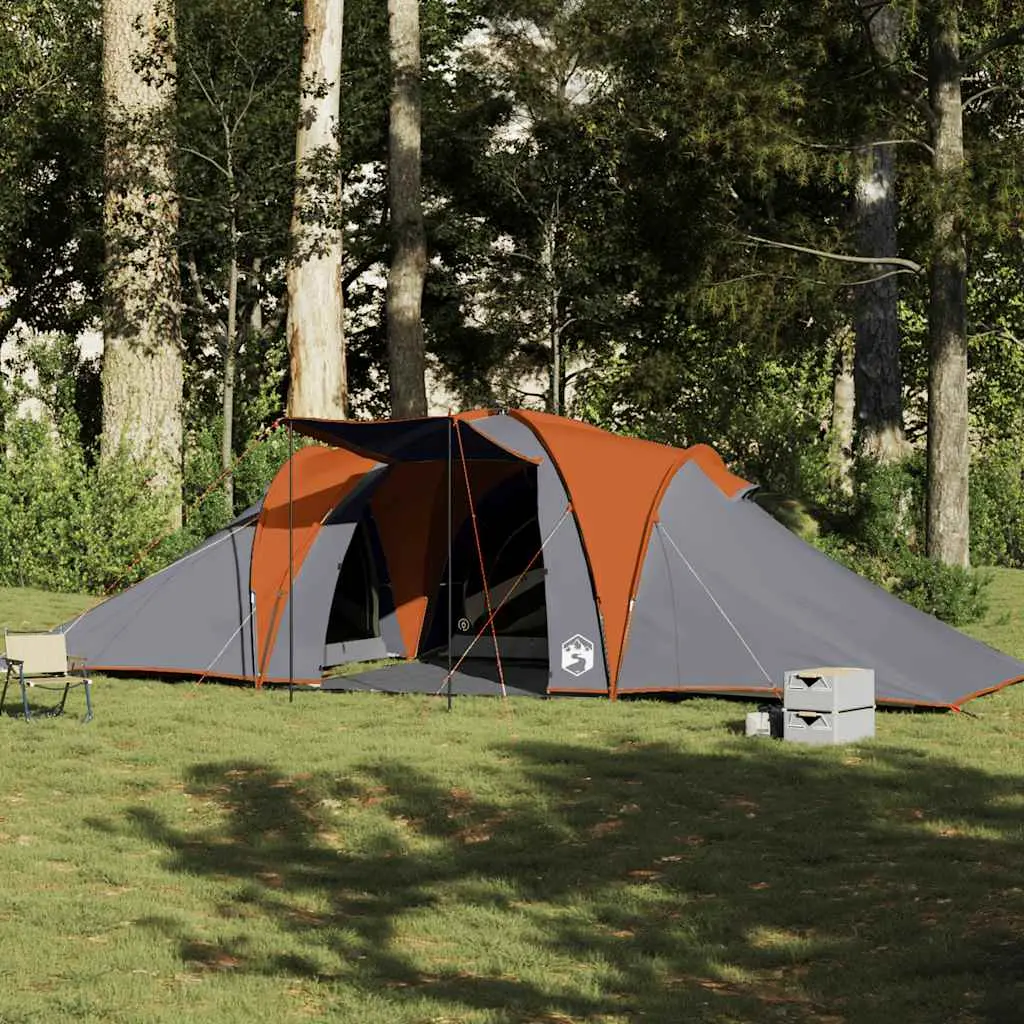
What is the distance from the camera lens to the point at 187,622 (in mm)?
13273

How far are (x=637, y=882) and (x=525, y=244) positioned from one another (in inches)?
979

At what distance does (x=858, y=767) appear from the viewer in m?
9.72

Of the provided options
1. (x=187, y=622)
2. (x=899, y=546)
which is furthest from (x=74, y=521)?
(x=899, y=546)

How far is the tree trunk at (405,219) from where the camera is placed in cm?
2506

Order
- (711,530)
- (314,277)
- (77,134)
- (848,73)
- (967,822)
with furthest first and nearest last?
1. (77,134)
2. (314,277)
3. (848,73)
4. (711,530)
5. (967,822)

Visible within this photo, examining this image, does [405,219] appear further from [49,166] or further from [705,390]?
[49,166]

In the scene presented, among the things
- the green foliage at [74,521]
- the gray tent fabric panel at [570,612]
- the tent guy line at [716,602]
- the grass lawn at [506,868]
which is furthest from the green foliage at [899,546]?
the green foliage at [74,521]

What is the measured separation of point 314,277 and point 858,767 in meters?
12.0

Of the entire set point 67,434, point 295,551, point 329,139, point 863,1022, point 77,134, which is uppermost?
point 77,134

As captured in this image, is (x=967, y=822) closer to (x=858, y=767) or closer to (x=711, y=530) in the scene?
(x=858, y=767)

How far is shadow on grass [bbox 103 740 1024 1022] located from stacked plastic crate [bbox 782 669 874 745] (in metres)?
0.26

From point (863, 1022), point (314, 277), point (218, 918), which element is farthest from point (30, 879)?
point (314, 277)

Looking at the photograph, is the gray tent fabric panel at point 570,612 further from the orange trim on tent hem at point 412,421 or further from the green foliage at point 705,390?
the green foliage at point 705,390

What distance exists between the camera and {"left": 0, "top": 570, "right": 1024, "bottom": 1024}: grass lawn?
5.97m
